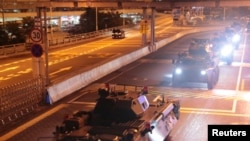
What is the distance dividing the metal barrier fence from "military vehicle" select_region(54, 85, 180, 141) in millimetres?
5365

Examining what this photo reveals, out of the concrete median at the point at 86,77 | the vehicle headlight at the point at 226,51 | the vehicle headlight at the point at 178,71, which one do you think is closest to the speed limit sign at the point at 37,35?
the concrete median at the point at 86,77

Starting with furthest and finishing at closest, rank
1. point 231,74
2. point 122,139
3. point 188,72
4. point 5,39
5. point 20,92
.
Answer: point 5,39 < point 231,74 < point 188,72 < point 20,92 < point 122,139

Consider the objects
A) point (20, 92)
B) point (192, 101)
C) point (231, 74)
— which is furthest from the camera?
point (231, 74)

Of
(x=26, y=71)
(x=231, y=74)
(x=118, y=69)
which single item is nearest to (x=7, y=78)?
(x=26, y=71)

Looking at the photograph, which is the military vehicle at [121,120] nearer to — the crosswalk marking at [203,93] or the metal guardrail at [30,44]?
the crosswalk marking at [203,93]

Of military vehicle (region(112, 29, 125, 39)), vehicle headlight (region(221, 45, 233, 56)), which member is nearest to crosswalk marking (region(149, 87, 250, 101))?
vehicle headlight (region(221, 45, 233, 56))

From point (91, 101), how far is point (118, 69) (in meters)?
11.0

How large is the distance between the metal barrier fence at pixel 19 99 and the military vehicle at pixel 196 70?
310 inches

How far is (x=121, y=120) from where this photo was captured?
474 inches

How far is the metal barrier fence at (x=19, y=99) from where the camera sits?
16.8m

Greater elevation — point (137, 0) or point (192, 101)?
point (137, 0)

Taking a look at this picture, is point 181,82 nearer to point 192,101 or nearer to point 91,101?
point 192,101

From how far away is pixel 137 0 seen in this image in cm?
4578

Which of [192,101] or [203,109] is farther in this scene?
[192,101]
